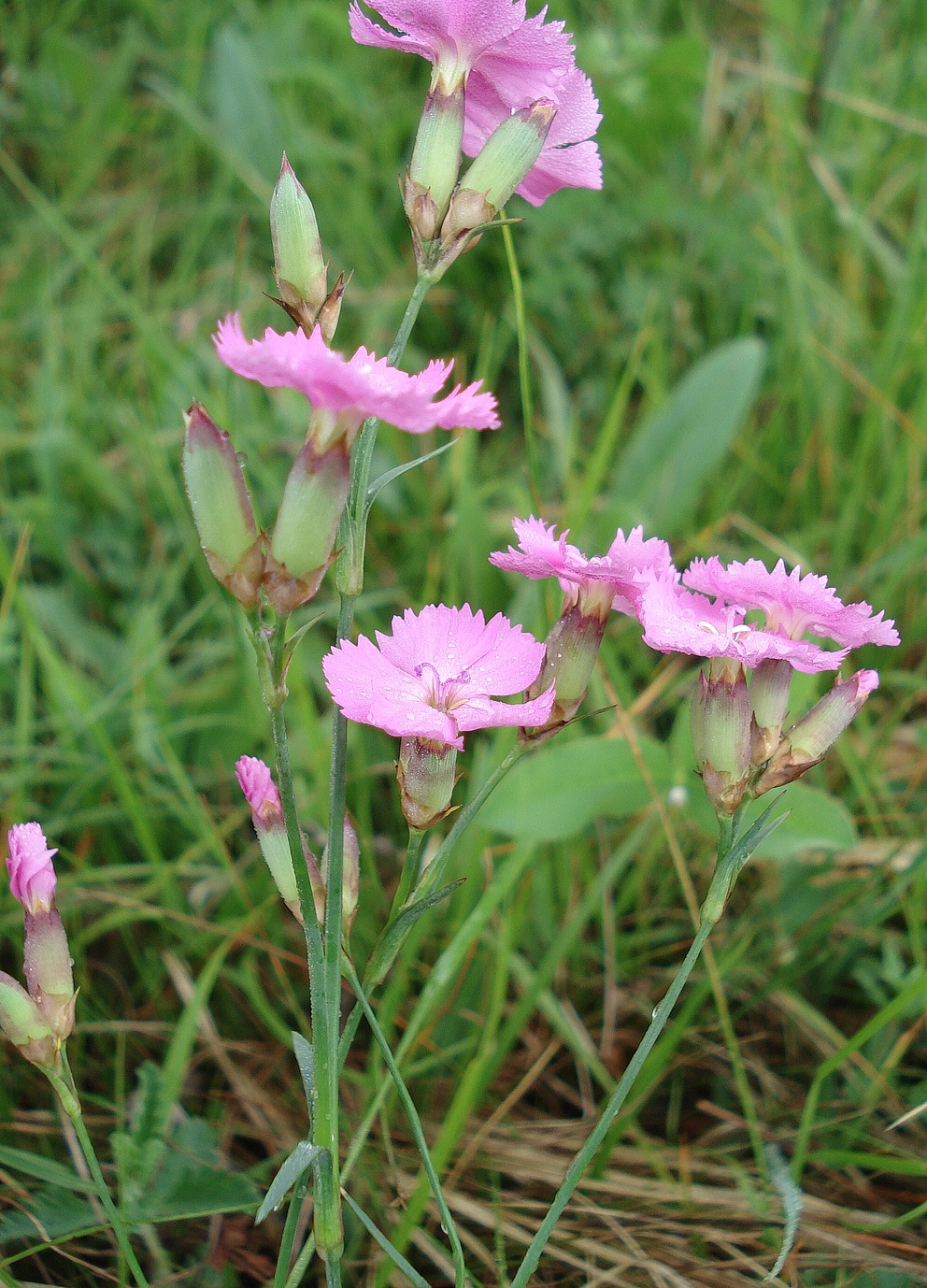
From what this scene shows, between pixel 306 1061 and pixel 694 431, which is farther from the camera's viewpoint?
pixel 694 431

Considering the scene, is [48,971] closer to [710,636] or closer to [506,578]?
[710,636]

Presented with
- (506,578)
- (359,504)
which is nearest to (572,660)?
(359,504)

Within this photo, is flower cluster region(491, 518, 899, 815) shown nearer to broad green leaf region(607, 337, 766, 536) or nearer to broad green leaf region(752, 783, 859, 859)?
broad green leaf region(752, 783, 859, 859)

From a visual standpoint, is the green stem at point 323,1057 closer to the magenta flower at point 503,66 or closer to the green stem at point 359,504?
the green stem at point 359,504

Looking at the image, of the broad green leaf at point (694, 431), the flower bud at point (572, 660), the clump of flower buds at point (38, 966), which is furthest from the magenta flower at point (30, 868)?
the broad green leaf at point (694, 431)

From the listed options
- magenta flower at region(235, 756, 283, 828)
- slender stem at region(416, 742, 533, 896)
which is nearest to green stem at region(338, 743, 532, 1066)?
slender stem at region(416, 742, 533, 896)

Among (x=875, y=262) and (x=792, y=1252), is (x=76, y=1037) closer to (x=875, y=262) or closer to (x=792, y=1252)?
(x=792, y=1252)
